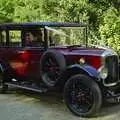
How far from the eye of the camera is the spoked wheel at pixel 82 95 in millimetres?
7211

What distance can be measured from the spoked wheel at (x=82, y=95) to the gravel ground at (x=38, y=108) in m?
0.16

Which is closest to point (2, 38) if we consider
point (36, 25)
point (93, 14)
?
point (36, 25)

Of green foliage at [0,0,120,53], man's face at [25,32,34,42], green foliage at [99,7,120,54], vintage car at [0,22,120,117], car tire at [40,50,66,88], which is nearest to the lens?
vintage car at [0,22,120,117]

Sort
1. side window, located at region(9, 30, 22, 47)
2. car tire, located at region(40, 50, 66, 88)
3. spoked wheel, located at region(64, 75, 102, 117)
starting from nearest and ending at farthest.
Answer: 1. spoked wheel, located at region(64, 75, 102, 117)
2. car tire, located at region(40, 50, 66, 88)
3. side window, located at region(9, 30, 22, 47)

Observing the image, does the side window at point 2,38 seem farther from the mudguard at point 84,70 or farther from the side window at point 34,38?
the mudguard at point 84,70

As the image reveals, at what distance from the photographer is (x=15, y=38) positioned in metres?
9.19

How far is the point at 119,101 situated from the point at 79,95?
1.01 meters

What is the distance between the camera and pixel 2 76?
31.0ft

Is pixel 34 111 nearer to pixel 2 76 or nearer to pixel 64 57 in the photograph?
pixel 64 57

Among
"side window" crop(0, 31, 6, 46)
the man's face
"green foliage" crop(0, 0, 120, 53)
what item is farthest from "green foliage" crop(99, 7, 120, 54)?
the man's face

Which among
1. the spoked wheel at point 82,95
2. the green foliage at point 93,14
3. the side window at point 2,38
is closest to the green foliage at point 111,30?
the green foliage at point 93,14

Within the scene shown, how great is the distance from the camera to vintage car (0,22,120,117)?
290 inches

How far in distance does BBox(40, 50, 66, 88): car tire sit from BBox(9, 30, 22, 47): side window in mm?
1111

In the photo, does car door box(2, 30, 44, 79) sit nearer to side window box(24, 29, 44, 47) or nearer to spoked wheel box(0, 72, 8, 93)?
side window box(24, 29, 44, 47)
